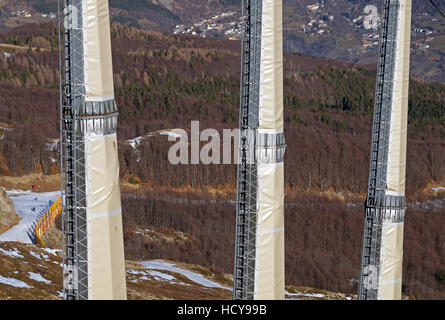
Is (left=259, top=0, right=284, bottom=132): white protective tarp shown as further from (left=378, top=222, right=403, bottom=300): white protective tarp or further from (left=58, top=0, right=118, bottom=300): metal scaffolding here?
(left=378, top=222, right=403, bottom=300): white protective tarp

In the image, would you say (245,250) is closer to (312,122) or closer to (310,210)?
(310,210)

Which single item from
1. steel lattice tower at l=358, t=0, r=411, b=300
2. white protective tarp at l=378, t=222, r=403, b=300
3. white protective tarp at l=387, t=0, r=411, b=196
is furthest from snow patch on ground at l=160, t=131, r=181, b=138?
white protective tarp at l=387, t=0, r=411, b=196

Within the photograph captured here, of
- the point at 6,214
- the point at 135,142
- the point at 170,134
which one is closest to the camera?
the point at 6,214

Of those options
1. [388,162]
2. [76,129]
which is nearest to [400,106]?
[388,162]

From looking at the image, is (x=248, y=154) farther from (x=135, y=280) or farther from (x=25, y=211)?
(x=25, y=211)

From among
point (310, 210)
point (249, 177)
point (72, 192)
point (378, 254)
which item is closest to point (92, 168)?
point (72, 192)
